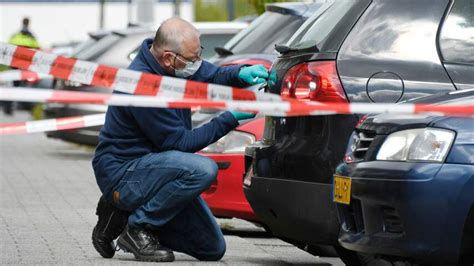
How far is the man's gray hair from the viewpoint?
7422 mm

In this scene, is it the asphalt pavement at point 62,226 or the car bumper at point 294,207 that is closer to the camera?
the car bumper at point 294,207

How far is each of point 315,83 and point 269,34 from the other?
15.6 feet

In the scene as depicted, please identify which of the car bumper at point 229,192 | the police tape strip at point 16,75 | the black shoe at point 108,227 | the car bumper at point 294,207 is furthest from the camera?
the car bumper at point 229,192

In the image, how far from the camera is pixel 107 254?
7645 millimetres

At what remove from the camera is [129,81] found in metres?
6.40

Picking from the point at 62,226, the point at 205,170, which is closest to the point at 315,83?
the point at 205,170

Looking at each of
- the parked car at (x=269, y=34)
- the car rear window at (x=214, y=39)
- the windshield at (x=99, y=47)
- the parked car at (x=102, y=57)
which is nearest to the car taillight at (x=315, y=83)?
the parked car at (x=269, y=34)

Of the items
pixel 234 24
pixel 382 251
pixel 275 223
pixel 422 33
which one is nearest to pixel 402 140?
pixel 382 251

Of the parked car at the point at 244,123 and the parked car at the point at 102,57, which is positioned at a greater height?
the parked car at the point at 244,123

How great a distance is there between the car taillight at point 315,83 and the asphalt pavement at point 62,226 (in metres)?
1.10

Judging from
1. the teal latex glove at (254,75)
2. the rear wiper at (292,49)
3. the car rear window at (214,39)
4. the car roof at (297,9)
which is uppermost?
the rear wiper at (292,49)

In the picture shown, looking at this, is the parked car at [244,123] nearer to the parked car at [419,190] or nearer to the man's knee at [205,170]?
the man's knee at [205,170]

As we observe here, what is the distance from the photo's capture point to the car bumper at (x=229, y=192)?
29.9ft

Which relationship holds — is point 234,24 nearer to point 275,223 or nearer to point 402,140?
point 275,223
